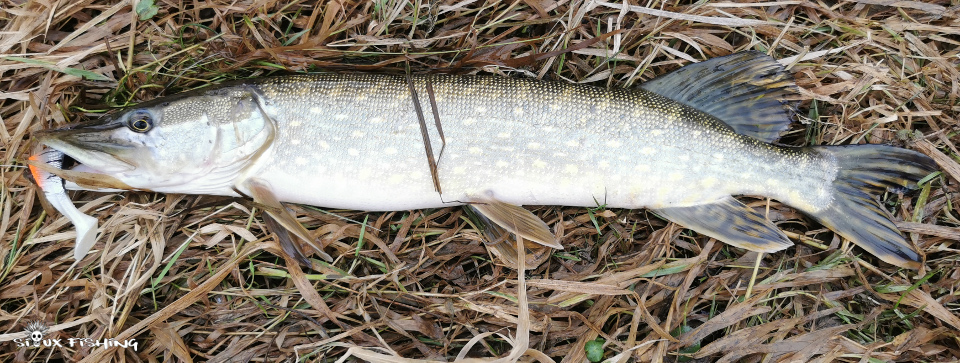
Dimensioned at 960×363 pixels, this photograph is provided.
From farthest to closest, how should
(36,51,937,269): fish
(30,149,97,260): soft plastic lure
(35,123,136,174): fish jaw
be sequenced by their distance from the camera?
(30,149,97,260): soft plastic lure, (36,51,937,269): fish, (35,123,136,174): fish jaw

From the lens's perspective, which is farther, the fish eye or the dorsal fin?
the dorsal fin

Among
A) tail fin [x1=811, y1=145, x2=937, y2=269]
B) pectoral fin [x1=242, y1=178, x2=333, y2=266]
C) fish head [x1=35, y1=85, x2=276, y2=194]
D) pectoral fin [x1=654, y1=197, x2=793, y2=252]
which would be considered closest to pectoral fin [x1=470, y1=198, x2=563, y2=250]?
pectoral fin [x1=654, y1=197, x2=793, y2=252]

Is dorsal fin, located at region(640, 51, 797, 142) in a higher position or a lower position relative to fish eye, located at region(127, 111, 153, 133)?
higher

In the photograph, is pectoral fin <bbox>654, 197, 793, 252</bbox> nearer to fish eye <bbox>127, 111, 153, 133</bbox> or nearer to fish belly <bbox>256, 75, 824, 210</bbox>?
fish belly <bbox>256, 75, 824, 210</bbox>

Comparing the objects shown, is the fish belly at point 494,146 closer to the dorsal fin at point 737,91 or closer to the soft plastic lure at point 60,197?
the dorsal fin at point 737,91

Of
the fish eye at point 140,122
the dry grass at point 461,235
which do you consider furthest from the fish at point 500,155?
the dry grass at point 461,235

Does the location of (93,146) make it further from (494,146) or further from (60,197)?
(494,146)

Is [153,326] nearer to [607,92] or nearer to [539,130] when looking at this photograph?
[539,130]

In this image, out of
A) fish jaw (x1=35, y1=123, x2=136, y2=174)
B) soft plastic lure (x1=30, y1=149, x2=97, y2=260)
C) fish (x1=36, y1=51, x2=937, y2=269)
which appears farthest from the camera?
soft plastic lure (x1=30, y1=149, x2=97, y2=260)
